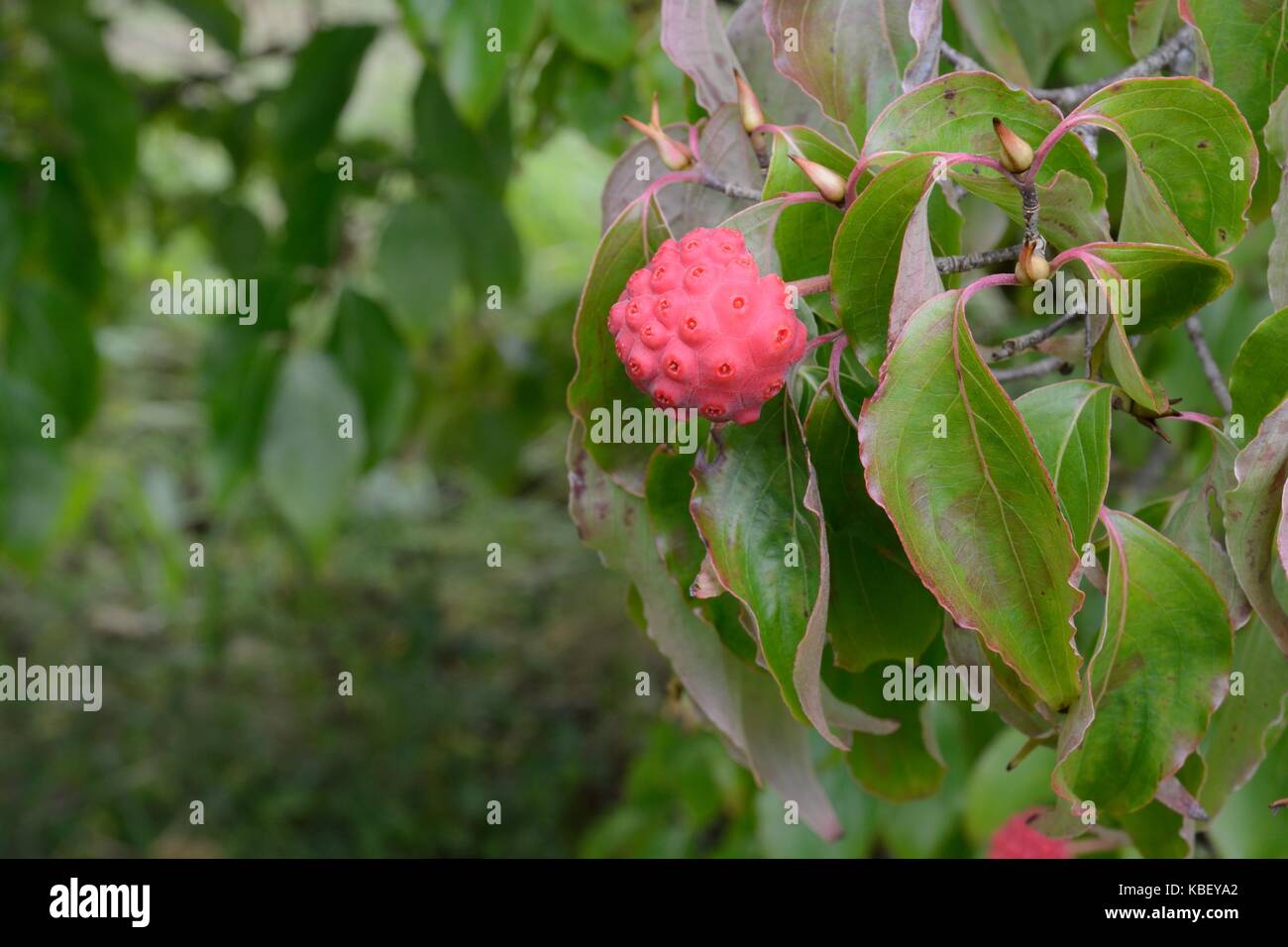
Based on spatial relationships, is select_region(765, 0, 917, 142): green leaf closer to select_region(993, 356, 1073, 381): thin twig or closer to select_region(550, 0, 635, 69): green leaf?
select_region(993, 356, 1073, 381): thin twig

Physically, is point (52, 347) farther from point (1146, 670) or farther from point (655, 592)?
point (1146, 670)

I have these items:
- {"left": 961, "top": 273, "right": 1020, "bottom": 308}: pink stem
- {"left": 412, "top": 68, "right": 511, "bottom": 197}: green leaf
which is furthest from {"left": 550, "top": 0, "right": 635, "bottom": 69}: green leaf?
{"left": 961, "top": 273, "right": 1020, "bottom": 308}: pink stem

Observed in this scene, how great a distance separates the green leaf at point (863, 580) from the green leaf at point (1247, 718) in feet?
0.46

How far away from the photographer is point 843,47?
1.62 ft

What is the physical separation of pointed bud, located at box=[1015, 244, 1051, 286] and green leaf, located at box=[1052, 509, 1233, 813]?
0.34 feet

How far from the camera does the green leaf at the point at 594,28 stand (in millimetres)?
913

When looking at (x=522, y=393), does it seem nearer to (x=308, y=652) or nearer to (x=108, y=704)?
(x=308, y=652)

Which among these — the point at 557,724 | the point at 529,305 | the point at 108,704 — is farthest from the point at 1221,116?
the point at 108,704

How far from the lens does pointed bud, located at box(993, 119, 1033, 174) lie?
365 mm

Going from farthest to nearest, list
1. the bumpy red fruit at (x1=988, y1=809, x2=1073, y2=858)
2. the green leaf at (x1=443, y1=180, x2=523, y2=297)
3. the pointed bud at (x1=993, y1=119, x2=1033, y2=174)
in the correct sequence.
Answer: the green leaf at (x1=443, y1=180, x2=523, y2=297), the bumpy red fruit at (x1=988, y1=809, x2=1073, y2=858), the pointed bud at (x1=993, y1=119, x2=1033, y2=174)

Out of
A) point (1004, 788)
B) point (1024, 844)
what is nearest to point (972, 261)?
point (1024, 844)

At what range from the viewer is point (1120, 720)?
44 cm

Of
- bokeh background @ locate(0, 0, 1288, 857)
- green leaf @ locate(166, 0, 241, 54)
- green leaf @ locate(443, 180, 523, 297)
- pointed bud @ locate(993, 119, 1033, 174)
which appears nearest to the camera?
pointed bud @ locate(993, 119, 1033, 174)

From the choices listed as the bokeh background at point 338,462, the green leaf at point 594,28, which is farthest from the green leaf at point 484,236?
the green leaf at point 594,28
